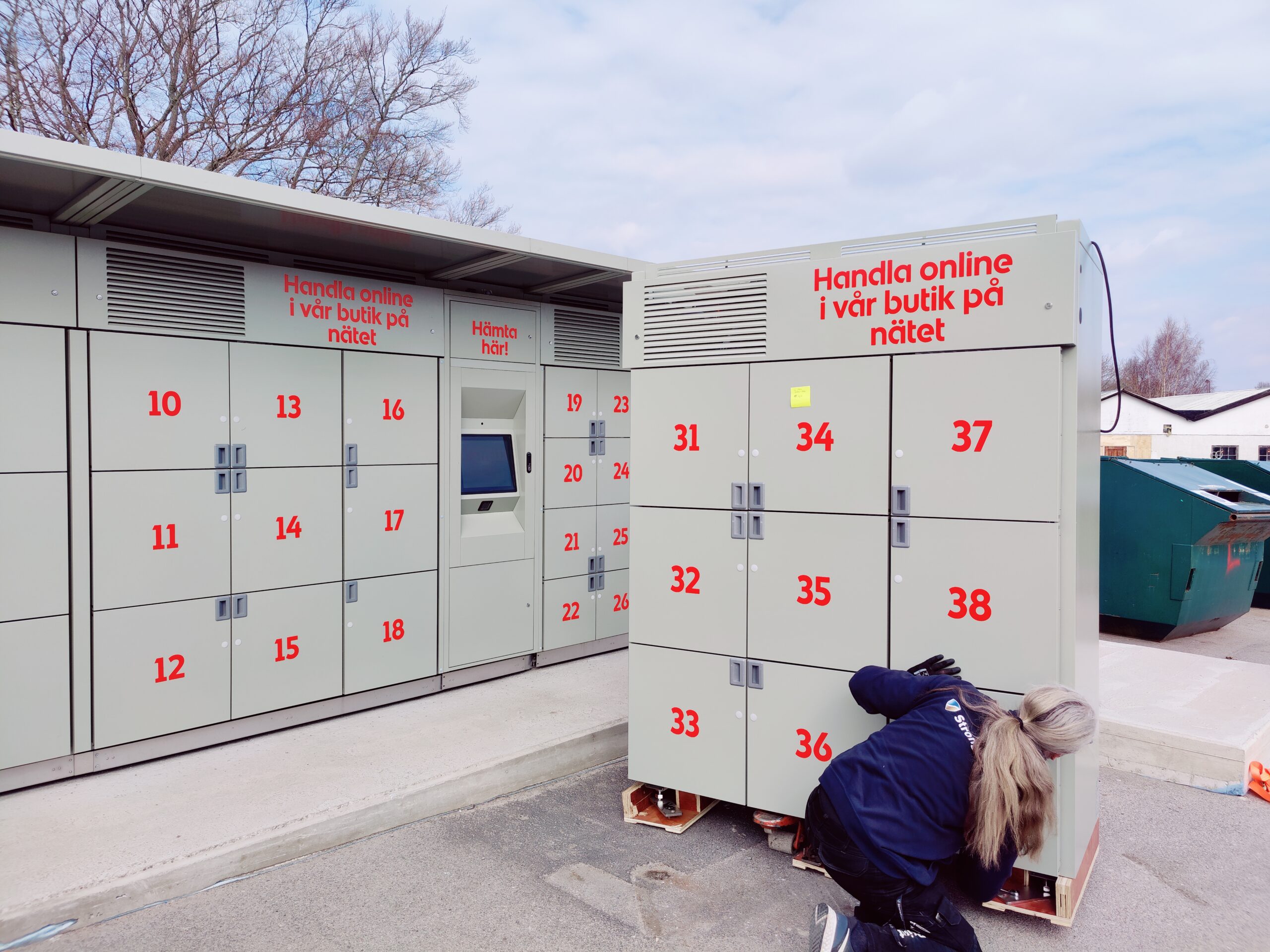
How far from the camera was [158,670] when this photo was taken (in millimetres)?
3951

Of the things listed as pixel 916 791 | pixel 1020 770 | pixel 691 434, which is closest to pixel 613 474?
pixel 691 434

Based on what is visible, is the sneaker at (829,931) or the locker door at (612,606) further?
the locker door at (612,606)

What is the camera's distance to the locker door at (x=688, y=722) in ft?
11.2

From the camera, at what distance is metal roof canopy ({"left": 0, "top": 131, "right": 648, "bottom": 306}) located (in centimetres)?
309

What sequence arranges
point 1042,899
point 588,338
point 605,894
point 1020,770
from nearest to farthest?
1. point 1020,770
2. point 1042,899
3. point 605,894
4. point 588,338

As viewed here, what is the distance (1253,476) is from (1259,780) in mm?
6806

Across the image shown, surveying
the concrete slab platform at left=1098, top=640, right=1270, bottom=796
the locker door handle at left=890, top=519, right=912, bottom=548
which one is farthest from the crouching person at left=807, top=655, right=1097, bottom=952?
the concrete slab platform at left=1098, top=640, right=1270, bottom=796

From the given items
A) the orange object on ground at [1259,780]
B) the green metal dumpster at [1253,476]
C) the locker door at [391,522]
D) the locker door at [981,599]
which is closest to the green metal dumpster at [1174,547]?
the green metal dumpster at [1253,476]

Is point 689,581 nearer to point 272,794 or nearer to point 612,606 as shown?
point 272,794

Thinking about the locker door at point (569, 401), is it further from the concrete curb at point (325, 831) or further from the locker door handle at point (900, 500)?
the locker door handle at point (900, 500)

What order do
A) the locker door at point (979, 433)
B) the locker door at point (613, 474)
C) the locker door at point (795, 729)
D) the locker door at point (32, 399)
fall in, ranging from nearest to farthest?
the locker door at point (979, 433) → the locker door at point (795, 729) → the locker door at point (32, 399) → the locker door at point (613, 474)

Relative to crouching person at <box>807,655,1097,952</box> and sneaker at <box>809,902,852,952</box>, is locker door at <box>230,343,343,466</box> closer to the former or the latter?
crouching person at <box>807,655,1097,952</box>

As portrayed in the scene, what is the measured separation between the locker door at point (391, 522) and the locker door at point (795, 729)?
2.52 meters

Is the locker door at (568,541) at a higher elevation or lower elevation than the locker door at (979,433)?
lower
